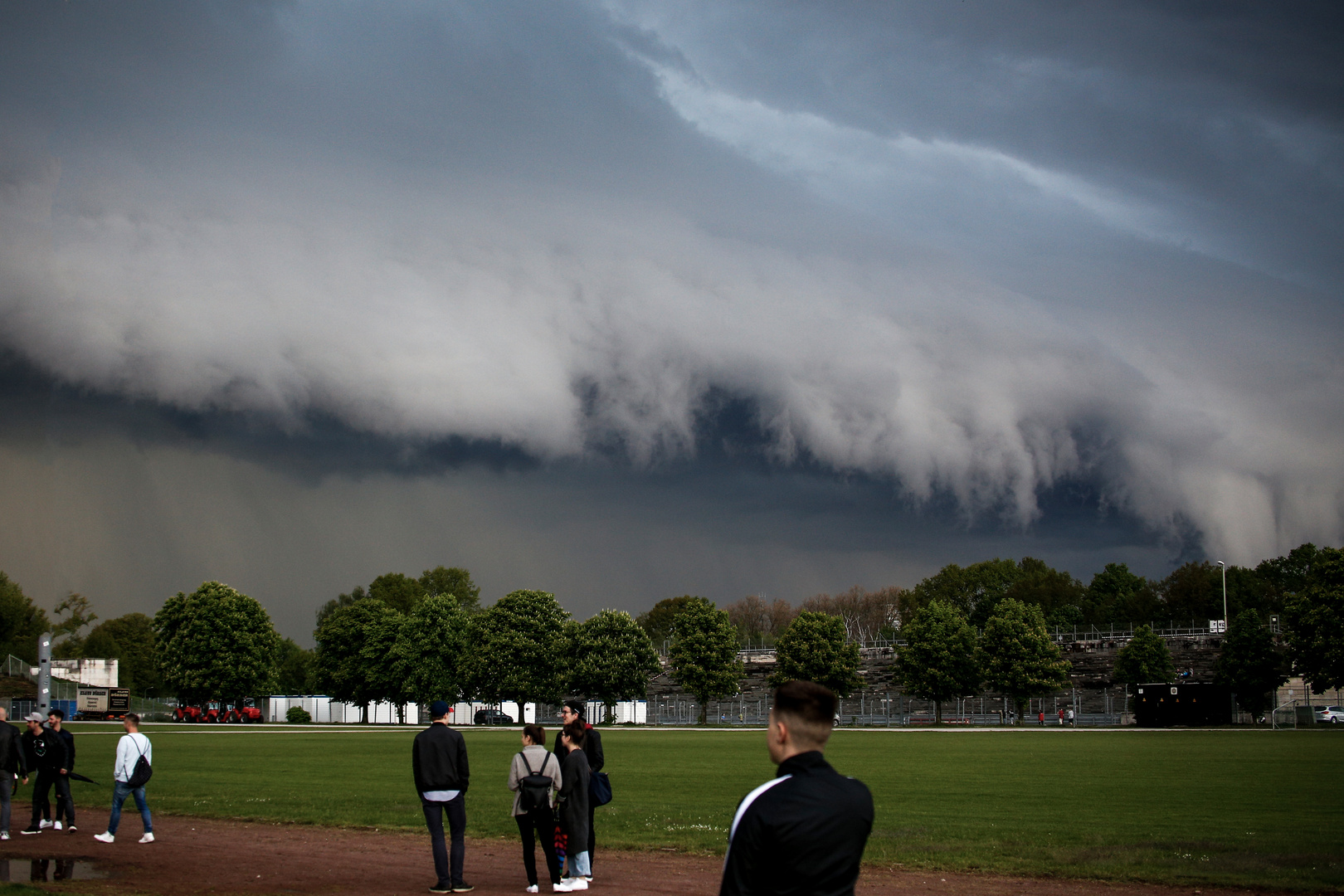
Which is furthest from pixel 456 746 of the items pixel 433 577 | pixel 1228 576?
pixel 1228 576

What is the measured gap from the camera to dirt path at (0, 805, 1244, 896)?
16531 mm

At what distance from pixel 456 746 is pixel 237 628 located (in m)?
99.9

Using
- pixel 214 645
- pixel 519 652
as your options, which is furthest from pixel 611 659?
pixel 214 645

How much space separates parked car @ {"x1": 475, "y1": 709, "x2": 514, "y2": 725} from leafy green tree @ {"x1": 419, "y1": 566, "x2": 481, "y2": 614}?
208 feet

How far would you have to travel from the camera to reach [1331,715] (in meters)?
101

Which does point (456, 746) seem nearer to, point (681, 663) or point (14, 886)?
point (14, 886)

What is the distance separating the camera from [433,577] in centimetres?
18525

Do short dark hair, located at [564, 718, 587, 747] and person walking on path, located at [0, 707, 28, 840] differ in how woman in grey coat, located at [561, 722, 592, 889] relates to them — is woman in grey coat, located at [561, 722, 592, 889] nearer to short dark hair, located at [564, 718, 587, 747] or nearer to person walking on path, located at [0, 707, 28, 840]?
short dark hair, located at [564, 718, 587, 747]

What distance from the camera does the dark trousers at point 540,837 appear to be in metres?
15.9

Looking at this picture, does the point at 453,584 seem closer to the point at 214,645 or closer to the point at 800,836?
the point at 214,645

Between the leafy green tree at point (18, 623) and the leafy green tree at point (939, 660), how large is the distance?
105680mm

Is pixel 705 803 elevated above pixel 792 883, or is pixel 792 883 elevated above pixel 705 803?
pixel 792 883

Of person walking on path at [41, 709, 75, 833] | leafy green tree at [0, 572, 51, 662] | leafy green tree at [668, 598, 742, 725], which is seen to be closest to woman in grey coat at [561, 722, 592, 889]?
person walking on path at [41, 709, 75, 833]

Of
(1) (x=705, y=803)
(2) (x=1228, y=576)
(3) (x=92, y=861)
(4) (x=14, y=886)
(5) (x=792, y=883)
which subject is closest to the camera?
(5) (x=792, y=883)
